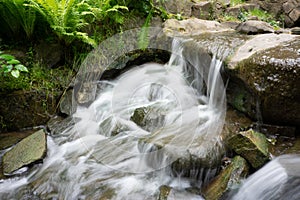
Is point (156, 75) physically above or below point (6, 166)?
above

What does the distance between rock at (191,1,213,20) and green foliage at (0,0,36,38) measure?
4.03 m

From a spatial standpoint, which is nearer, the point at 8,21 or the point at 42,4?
the point at 42,4

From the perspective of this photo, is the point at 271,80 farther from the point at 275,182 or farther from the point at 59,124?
the point at 59,124

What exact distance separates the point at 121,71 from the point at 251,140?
2.61m

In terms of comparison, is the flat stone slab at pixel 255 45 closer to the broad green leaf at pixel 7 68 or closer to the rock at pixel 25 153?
the rock at pixel 25 153

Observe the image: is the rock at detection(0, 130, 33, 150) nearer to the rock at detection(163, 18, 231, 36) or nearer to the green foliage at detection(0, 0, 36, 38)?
the green foliage at detection(0, 0, 36, 38)

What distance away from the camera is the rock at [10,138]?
3775 mm

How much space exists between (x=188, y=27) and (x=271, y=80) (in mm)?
2776

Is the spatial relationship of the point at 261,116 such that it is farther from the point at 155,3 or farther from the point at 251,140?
the point at 155,3

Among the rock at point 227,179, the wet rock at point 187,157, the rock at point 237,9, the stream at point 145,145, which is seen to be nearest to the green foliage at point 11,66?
the stream at point 145,145

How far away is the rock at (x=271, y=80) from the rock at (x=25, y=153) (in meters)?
2.77

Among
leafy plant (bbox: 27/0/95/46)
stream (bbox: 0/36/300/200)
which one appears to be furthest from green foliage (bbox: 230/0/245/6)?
leafy plant (bbox: 27/0/95/46)

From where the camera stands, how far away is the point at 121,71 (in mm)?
4719

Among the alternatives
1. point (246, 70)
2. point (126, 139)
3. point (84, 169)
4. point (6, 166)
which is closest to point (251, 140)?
point (246, 70)
